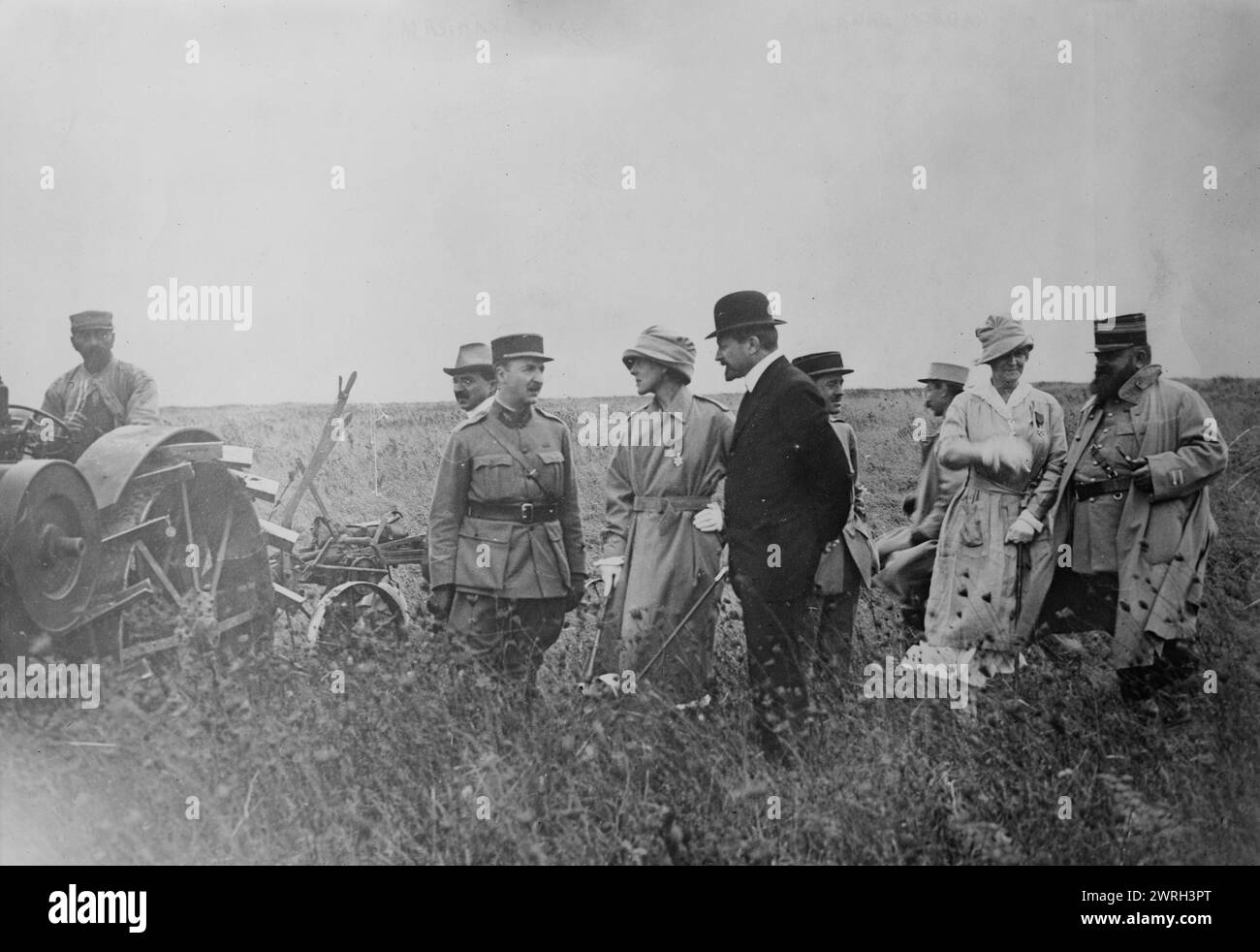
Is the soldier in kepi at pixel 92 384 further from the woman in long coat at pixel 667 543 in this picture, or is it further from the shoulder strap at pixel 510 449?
the woman in long coat at pixel 667 543

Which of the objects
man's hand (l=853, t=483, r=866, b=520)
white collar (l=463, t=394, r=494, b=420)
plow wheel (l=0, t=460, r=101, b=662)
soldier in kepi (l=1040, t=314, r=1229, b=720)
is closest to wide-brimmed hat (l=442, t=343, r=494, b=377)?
white collar (l=463, t=394, r=494, b=420)

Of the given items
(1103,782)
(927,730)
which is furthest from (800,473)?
(1103,782)

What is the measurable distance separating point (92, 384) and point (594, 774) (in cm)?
299

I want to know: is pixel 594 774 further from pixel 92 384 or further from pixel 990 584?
pixel 92 384

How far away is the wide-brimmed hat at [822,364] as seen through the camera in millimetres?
5473

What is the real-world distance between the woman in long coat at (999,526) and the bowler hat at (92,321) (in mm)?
4064

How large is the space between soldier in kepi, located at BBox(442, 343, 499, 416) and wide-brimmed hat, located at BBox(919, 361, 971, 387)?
2.07m

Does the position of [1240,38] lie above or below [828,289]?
above

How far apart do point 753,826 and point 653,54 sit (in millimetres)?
3614

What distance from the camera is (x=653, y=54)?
18.2ft

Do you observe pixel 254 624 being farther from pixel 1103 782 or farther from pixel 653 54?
pixel 1103 782

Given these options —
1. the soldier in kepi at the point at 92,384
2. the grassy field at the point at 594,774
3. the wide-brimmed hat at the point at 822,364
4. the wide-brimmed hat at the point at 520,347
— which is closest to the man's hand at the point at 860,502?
the grassy field at the point at 594,774

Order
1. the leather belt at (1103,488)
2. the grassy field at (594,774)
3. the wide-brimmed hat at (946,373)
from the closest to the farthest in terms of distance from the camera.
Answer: the grassy field at (594,774)
the leather belt at (1103,488)
the wide-brimmed hat at (946,373)

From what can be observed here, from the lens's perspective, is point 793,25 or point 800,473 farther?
point 793,25
